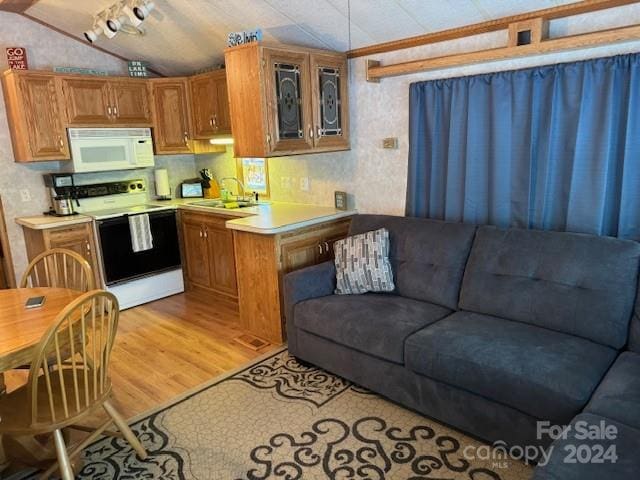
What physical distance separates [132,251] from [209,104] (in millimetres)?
1608

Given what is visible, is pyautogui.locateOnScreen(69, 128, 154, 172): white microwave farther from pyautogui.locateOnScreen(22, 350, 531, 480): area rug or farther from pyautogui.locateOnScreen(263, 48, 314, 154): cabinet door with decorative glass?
pyautogui.locateOnScreen(22, 350, 531, 480): area rug

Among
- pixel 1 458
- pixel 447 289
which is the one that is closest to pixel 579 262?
pixel 447 289

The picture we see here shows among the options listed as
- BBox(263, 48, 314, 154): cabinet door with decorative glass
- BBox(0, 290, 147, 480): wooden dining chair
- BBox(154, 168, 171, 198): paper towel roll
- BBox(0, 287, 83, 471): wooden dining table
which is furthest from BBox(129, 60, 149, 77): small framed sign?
BBox(0, 290, 147, 480): wooden dining chair

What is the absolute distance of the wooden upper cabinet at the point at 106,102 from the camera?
13.8 ft

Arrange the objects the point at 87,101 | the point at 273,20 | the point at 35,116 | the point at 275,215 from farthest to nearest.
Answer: the point at 87,101 < the point at 35,116 < the point at 275,215 < the point at 273,20

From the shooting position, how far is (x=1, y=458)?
88.8 inches

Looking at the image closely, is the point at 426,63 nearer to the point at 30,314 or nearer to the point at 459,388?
the point at 459,388

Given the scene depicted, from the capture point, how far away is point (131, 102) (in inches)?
180

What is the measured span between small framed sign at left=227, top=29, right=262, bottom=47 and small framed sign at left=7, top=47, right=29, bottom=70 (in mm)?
1984

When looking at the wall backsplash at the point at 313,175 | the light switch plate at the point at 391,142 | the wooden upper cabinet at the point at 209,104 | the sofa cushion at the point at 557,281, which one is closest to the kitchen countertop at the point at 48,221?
the wooden upper cabinet at the point at 209,104

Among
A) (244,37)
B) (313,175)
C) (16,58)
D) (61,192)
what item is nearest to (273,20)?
(244,37)

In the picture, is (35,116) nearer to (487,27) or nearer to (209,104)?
(209,104)

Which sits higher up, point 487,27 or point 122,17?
point 122,17

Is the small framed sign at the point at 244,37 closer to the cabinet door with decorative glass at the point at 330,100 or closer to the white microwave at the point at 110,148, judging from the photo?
the cabinet door with decorative glass at the point at 330,100
